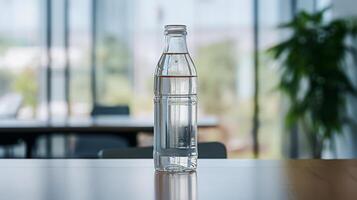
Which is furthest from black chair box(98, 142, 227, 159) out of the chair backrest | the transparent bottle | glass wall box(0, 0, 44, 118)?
glass wall box(0, 0, 44, 118)

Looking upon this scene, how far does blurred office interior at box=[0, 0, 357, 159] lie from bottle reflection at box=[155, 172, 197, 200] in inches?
173

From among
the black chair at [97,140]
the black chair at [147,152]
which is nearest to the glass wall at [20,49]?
the black chair at [97,140]

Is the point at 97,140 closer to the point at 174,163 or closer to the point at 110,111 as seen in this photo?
the point at 110,111

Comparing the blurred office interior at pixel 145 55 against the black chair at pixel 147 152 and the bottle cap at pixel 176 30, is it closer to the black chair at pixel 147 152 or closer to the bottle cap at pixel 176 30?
the black chair at pixel 147 152

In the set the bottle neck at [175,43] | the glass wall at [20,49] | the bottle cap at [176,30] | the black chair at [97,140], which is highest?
the glass wall at [20,49]

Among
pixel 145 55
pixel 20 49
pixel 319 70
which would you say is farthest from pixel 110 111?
pixel 319 70

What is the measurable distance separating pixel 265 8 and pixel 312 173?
14.9 feet

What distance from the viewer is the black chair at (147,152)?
62.6 inches

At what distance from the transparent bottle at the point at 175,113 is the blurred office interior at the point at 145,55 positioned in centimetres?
430

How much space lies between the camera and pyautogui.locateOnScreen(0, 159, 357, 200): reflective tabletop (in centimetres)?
95

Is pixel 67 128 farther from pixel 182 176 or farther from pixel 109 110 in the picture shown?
pixel 182 176

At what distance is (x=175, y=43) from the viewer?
1.17 metres

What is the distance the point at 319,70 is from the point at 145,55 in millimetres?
1780

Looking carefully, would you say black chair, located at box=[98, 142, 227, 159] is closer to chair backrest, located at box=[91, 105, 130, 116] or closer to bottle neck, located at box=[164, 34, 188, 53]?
bottle neck, located at box=[164, 34, 188, 53]
